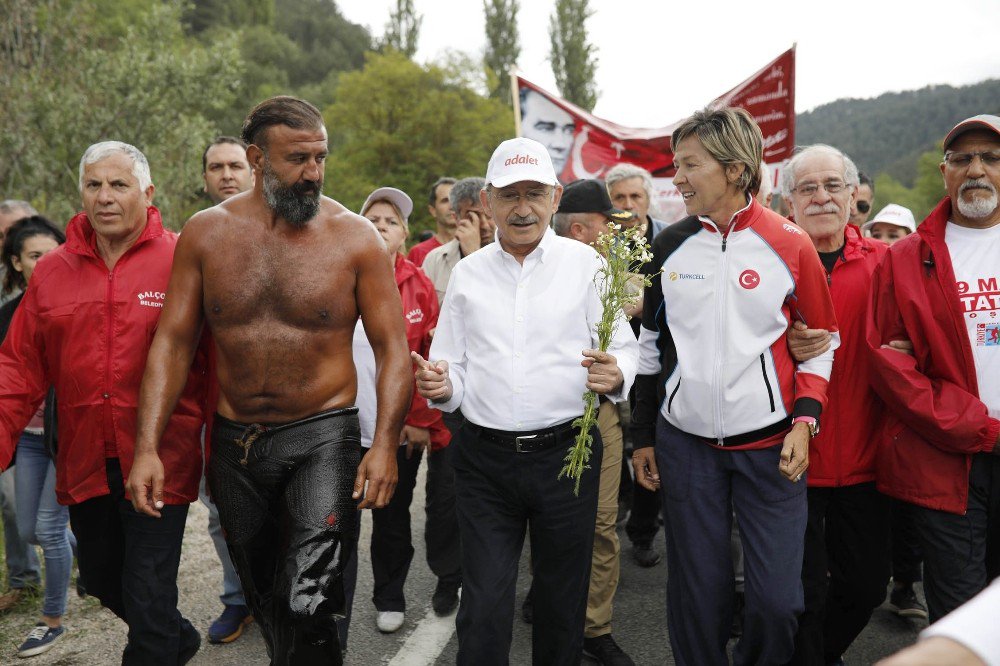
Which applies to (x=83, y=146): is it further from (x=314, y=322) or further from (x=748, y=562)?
(x=748, y=562)

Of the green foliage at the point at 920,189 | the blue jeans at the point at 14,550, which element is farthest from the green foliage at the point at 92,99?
the green foliage at the point at 920,189

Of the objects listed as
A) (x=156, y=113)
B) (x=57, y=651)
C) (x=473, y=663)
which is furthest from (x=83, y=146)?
(x=473, y=663)

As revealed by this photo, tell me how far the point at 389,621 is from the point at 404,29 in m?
63.5

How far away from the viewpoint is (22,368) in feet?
11.6

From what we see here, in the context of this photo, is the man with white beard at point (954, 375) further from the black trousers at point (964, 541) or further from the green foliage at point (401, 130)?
the green foliage at point (401, 130)

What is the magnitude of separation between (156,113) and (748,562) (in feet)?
47.3

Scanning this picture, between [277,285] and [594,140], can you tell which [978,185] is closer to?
[277,285]

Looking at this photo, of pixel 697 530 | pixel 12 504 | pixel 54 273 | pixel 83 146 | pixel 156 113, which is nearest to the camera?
pixel 697 530

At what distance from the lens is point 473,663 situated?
10.2ft

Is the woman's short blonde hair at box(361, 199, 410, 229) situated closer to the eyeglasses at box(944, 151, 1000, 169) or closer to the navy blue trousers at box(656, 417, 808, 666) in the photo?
the navy blue trousers at box(656, 417, 808, 666)

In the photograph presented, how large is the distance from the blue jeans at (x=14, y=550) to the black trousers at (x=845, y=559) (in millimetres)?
4292

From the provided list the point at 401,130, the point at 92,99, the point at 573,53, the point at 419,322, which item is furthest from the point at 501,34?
the point at 419,322

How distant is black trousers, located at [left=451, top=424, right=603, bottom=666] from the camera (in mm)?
3127

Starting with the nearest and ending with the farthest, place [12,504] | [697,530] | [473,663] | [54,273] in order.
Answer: [473,663] → [697,530] → [54,273] → [12,504]
